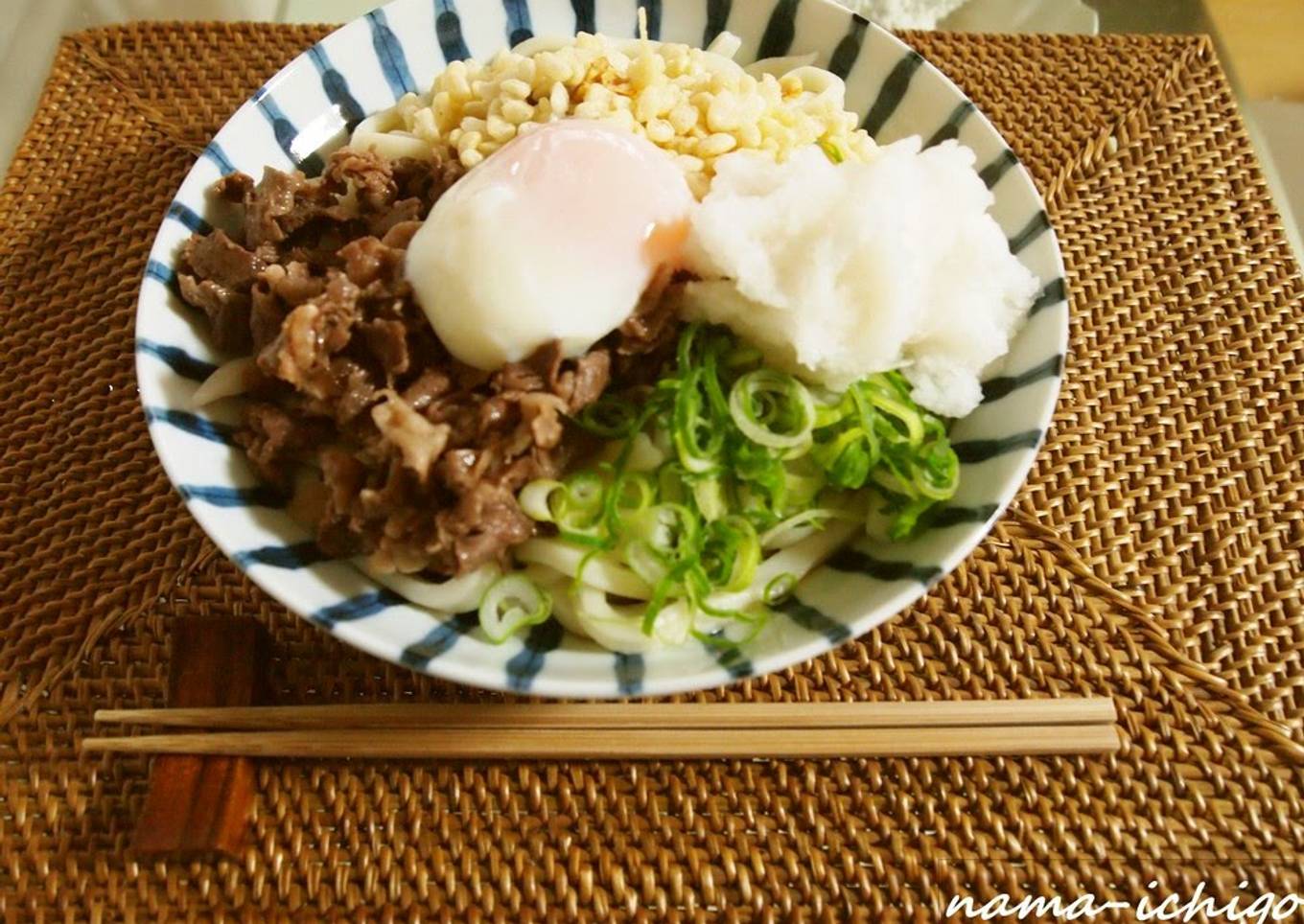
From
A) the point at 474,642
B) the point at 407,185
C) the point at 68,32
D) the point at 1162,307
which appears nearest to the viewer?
the point at 474,642

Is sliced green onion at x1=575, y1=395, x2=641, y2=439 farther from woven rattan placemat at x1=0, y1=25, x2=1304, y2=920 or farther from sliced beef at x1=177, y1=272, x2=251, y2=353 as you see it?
sliced beef at x1=177, y1=272, x2=251, y2=353

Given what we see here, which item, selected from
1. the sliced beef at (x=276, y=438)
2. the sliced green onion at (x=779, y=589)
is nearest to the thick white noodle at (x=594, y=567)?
the sliced green onion at (x=779, y=589)

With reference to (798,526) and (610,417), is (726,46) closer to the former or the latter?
(610,417)

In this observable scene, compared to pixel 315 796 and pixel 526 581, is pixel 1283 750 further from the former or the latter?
pixel 315 796

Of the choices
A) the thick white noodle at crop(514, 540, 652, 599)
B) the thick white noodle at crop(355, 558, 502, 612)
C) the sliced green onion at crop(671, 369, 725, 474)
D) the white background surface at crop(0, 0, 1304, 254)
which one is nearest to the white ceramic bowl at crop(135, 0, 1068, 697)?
the thick white noodle at crop(355, 558, 502, 612)

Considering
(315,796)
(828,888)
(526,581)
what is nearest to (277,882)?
(315,796)

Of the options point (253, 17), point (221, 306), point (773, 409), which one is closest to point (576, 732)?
point (773, 409)

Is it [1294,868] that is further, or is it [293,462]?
[293,462]
